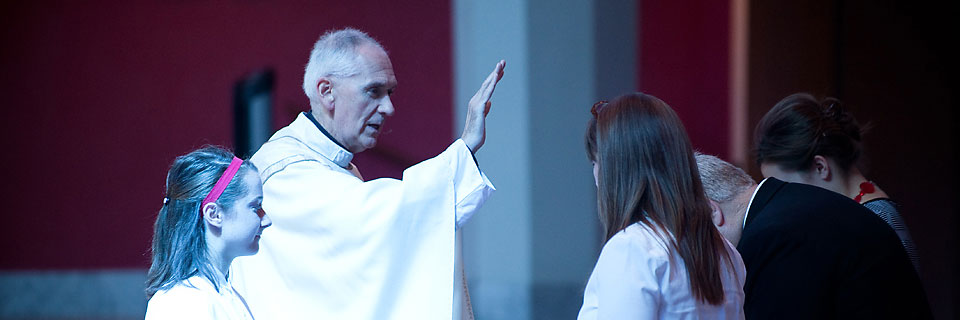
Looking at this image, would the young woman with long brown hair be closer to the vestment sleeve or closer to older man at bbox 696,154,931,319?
older man at bbox 696,154,931,319

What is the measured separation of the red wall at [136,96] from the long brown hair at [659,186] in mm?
4064

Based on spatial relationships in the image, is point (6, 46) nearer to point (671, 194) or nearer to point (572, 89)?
point (572, 89)

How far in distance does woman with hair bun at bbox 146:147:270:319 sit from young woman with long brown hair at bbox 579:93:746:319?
24.6 inches

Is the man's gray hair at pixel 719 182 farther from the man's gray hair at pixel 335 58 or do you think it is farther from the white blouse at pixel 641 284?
the man's gray hair at pixel 335 58

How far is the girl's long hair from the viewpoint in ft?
5.24

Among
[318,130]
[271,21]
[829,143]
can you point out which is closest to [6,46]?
[271,21]

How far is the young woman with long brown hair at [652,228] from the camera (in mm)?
1620

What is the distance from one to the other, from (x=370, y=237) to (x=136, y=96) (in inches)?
170

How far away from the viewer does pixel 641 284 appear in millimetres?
1603

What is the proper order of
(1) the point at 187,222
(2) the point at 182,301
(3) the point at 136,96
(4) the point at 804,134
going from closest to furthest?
(2) the point at 182,301
(1) the point at 187,222
(4) the point at 804,134
(3) the point at 136,96

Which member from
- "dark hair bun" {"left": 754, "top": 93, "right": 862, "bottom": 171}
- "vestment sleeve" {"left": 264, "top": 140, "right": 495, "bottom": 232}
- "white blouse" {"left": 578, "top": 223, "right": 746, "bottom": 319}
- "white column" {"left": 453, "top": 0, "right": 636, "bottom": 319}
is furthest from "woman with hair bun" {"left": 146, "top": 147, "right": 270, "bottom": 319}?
"white column" {"left": 453, "top": 0, "right": 636, "bottom": 319}

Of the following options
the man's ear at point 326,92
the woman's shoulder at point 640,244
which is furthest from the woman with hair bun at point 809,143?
the man's ear at point 326,92

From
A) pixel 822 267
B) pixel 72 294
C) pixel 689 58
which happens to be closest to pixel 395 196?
pixel 822 267

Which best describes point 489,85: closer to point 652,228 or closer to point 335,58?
point 335,58
